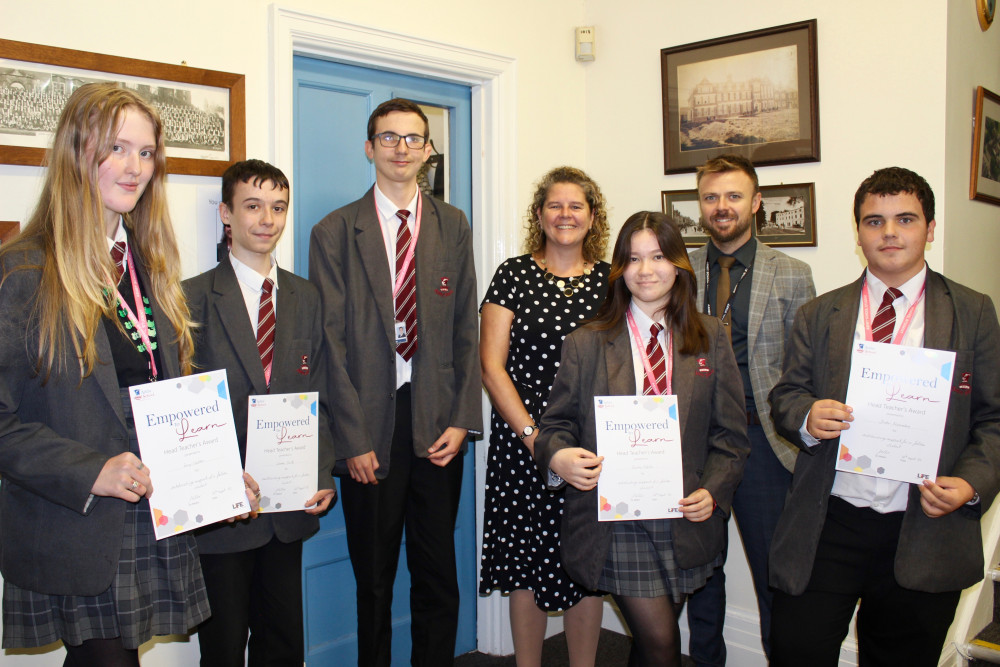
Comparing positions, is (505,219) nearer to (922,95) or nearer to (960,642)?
(922,95)

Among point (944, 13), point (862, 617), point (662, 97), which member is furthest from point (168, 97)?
point (944, 13)

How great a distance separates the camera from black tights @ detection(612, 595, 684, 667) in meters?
1.95

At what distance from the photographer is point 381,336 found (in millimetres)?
2475

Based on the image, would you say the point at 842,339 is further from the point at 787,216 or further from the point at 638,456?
the point at 787,216

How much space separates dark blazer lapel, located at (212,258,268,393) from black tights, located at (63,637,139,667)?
0.75m

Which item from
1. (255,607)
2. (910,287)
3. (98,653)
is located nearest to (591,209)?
(910,287)

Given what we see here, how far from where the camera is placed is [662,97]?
351cm

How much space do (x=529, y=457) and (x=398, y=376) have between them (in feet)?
1.84

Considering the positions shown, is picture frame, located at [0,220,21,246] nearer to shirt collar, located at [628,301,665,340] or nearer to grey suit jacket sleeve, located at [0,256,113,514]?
grey suit jacket sleeve, located at [0,256,113,514]

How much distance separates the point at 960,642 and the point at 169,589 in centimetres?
295

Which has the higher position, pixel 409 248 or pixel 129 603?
pixel 409 248

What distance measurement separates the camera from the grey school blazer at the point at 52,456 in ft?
4.83

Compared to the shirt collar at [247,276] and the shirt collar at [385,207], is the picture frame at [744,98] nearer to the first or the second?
the shirt collar at [385,207]

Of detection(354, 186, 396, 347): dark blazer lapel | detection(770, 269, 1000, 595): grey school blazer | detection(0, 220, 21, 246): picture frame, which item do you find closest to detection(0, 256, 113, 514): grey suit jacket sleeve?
detection(0, 220, 21, 246): picture frame
